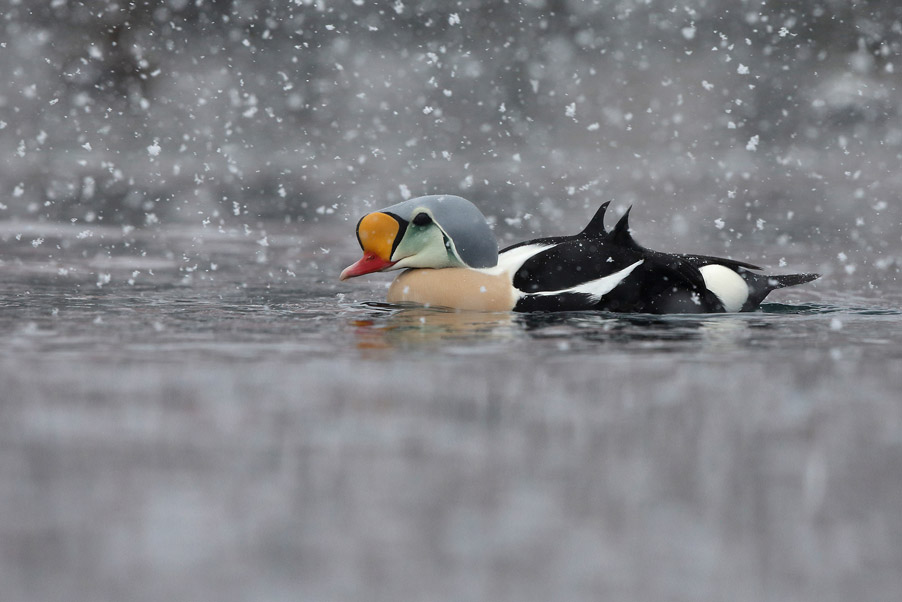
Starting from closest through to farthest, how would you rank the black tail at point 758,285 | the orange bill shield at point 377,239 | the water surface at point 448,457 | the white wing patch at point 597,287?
the water surface at point 448,457 → the white wing patch at point 597,287 → the orange bill shield at point 377,239 → the black tail at point 758,285

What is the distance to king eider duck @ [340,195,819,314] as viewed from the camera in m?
6.00

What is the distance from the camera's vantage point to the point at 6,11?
82.2 feet

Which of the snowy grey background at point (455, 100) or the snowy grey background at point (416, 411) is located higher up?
the snowy grey background at point (455, 100)

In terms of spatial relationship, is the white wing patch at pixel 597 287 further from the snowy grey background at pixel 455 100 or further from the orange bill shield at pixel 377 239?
the snowy grey background at pixel 455 100

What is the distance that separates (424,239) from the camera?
6301 millimetres

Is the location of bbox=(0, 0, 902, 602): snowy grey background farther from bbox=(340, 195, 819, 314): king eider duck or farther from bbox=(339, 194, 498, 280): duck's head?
bbox=(339, 194, 498, 280): duck's head

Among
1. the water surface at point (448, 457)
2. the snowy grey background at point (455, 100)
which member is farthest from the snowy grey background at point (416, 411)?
the snowy grey background at point (455, 100)

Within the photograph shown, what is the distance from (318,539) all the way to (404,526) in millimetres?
200

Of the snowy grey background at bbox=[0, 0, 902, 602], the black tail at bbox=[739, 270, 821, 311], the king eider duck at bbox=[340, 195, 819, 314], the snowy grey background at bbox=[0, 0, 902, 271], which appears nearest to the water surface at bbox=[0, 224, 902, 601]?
the snowy grey background at bbox=[0, 0, 902, 602]

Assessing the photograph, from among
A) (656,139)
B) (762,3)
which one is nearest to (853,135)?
(656,139)

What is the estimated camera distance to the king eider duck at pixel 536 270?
6.00 meters

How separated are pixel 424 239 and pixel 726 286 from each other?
1.49 meters

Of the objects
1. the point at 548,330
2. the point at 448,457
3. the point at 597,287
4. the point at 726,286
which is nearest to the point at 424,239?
the point at 597,287

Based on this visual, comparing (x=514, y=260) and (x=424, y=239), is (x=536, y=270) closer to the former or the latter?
(x=514, y=260)
